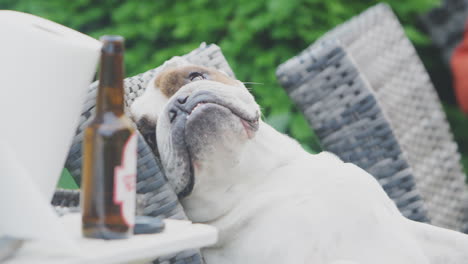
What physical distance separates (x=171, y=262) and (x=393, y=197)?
76cm

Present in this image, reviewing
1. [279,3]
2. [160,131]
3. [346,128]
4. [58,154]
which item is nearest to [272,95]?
[279,3]

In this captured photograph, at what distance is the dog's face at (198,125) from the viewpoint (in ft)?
5.06

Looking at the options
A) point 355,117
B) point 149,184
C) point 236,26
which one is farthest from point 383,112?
point 236,26

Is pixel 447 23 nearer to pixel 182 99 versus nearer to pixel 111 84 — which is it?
pixel 182 99

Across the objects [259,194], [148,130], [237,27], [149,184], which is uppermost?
[237,27]

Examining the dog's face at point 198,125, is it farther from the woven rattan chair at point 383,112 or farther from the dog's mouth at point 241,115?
the woven rattan chair at point 383,112

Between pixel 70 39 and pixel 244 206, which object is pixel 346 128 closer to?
pixel 244 206

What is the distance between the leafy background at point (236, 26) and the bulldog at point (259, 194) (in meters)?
1.32

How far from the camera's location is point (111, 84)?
1.05 metres

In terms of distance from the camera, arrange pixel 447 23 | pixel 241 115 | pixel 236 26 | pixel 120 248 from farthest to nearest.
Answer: pixel 447 23 < pixel 236 26 < pixel 241 115 < pixel 120 248

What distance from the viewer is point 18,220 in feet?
3.20

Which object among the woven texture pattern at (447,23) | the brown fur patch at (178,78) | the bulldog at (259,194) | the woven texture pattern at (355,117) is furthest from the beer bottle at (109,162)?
the woven texture pattern at (447,23)

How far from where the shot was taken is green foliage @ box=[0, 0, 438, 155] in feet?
10.6

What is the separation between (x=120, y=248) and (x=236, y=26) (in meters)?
2.46
